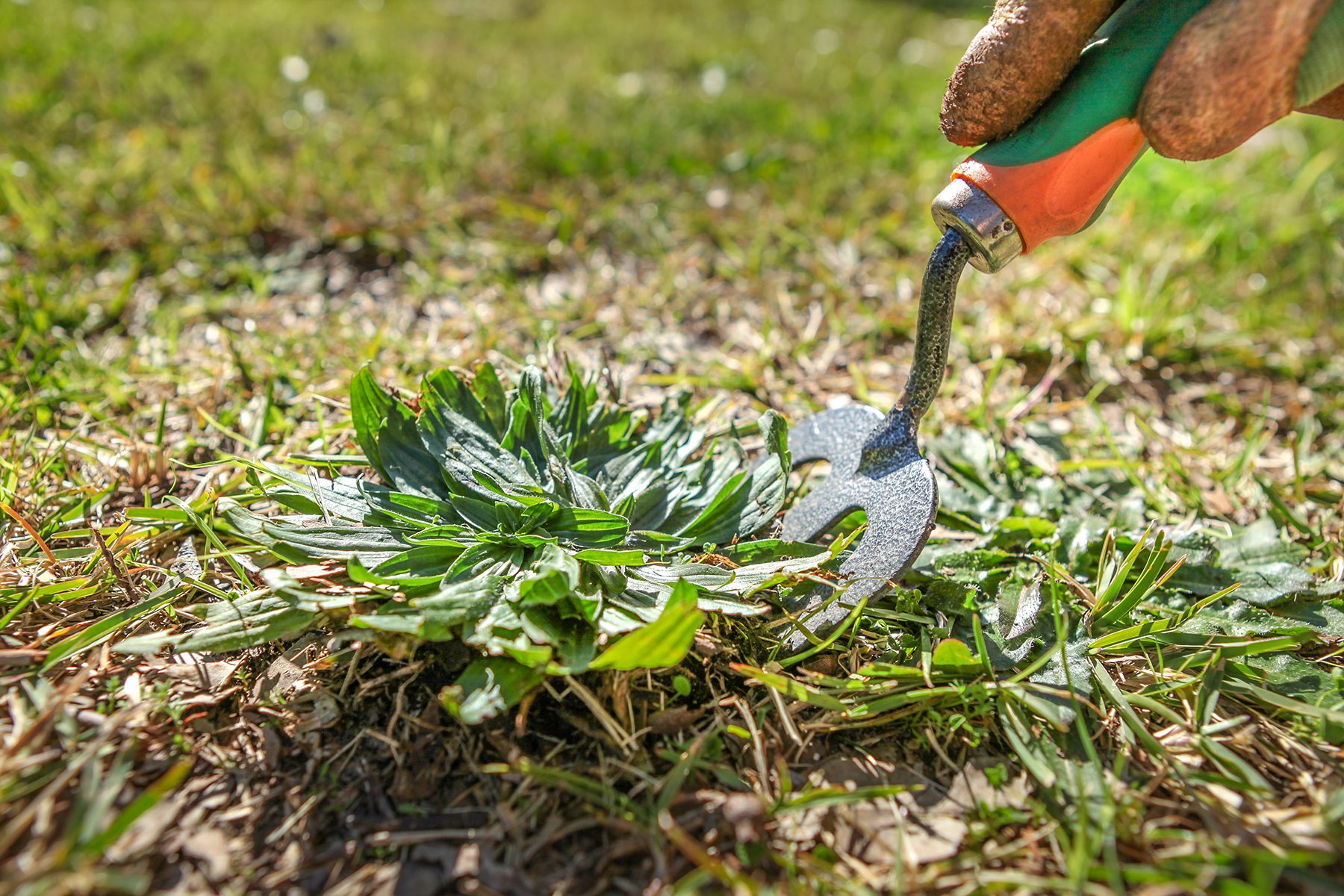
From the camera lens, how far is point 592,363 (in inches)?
89.4

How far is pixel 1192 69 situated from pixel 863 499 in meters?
0.83

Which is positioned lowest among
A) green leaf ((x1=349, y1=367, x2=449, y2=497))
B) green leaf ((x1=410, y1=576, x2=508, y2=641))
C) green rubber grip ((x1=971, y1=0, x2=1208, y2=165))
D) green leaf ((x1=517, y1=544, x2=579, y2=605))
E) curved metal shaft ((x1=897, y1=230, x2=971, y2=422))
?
green leaf ((x1=410, y1=576, x2=508, y2=641))

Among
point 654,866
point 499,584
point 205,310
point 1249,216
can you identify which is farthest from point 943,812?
point 1249,216

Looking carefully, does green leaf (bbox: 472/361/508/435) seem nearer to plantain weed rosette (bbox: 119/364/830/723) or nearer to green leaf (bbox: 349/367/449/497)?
plantain weed rosette (bbox: 119/364/830/723)

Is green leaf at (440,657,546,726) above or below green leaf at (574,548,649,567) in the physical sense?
below

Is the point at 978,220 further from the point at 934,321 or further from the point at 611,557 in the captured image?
the point at 611,557

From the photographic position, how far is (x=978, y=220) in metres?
1.40

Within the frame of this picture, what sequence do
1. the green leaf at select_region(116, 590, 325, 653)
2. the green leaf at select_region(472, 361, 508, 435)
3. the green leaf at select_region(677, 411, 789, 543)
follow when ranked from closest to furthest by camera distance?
the green leaf at select_region(116, 590, 325, 653) → the green leaf at select_region(677, 411, 789, 543) → the green leaf at select_region(472, 361, 508, 435)

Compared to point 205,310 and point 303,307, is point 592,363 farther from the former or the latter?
point 205,310

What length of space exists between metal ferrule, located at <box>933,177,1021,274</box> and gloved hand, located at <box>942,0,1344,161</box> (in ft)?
0.41

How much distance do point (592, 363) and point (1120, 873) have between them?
158cm

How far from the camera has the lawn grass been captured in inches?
48.7

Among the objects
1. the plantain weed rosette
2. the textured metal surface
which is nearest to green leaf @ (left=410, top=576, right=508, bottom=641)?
the plantain weed rosette

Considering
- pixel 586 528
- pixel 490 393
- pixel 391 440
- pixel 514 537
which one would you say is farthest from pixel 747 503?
pixel 391 440
